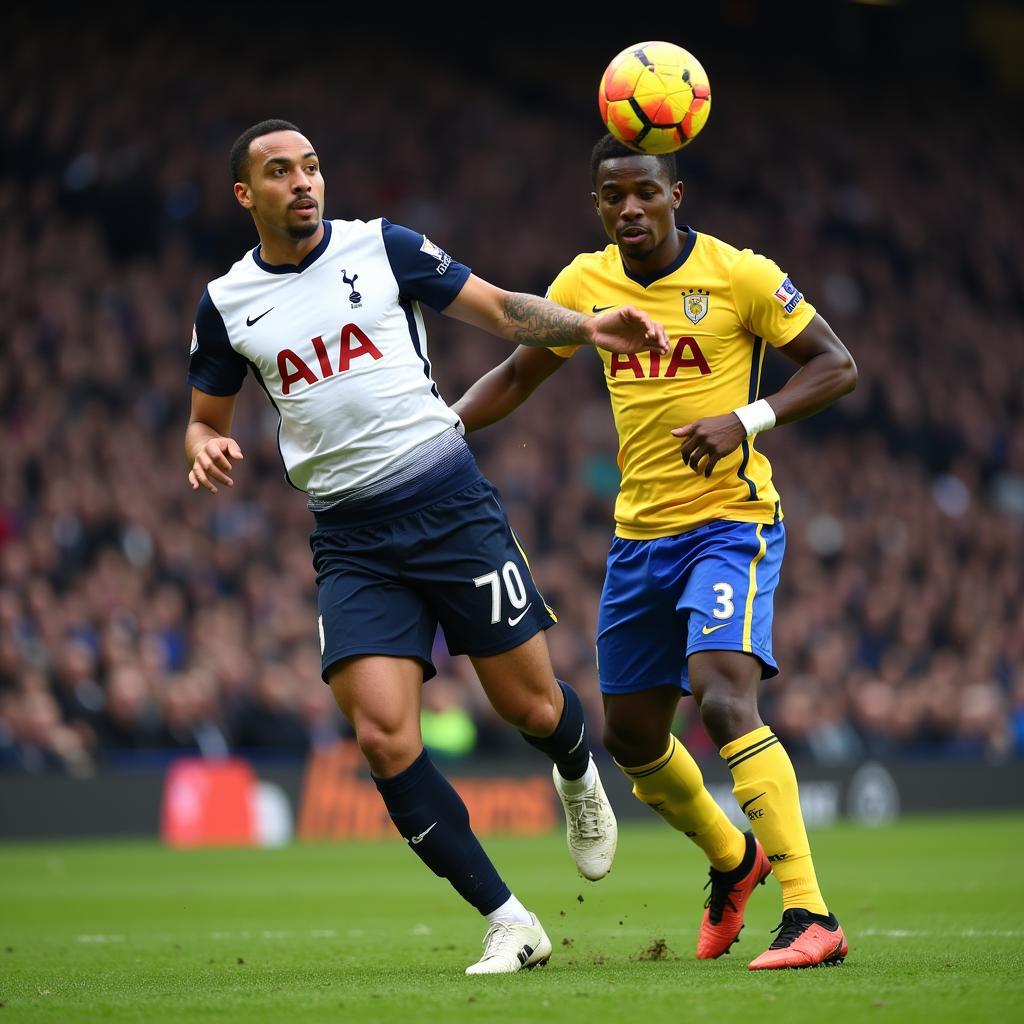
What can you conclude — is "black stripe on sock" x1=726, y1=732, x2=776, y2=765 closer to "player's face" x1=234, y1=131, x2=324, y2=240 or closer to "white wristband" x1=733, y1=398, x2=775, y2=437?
"white wristband" x1=733, y1=398, x2=775, y2=437

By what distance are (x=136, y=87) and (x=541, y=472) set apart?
23.2 ft

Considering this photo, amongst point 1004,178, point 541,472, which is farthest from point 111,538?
point 1004,178

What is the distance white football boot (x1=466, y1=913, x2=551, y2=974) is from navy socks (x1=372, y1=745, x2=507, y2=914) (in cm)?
9

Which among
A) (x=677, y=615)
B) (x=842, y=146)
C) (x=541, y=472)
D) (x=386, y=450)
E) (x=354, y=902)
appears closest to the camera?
(x=386, y=450)

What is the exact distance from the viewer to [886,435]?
83.5ft

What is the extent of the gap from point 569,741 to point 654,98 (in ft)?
7.84

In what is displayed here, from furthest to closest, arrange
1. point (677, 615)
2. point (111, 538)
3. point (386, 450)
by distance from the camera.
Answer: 1. point (111, 538)
2. point (677, 615)
3. point (386, 450)

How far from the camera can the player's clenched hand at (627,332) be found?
587 centimetres

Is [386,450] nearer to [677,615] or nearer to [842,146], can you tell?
[677,615]

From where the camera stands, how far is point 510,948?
603 centimetres

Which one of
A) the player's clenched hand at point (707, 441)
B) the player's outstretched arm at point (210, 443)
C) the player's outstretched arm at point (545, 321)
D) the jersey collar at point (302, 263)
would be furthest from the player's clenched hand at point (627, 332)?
the player's outstretched arm at point (210, 443)

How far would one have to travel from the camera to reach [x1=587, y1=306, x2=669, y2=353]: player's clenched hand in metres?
5.87

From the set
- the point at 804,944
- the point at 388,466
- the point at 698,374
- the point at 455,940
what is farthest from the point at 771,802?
the point at 455,940

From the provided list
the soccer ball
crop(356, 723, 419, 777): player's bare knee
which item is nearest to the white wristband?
the soccer ball
